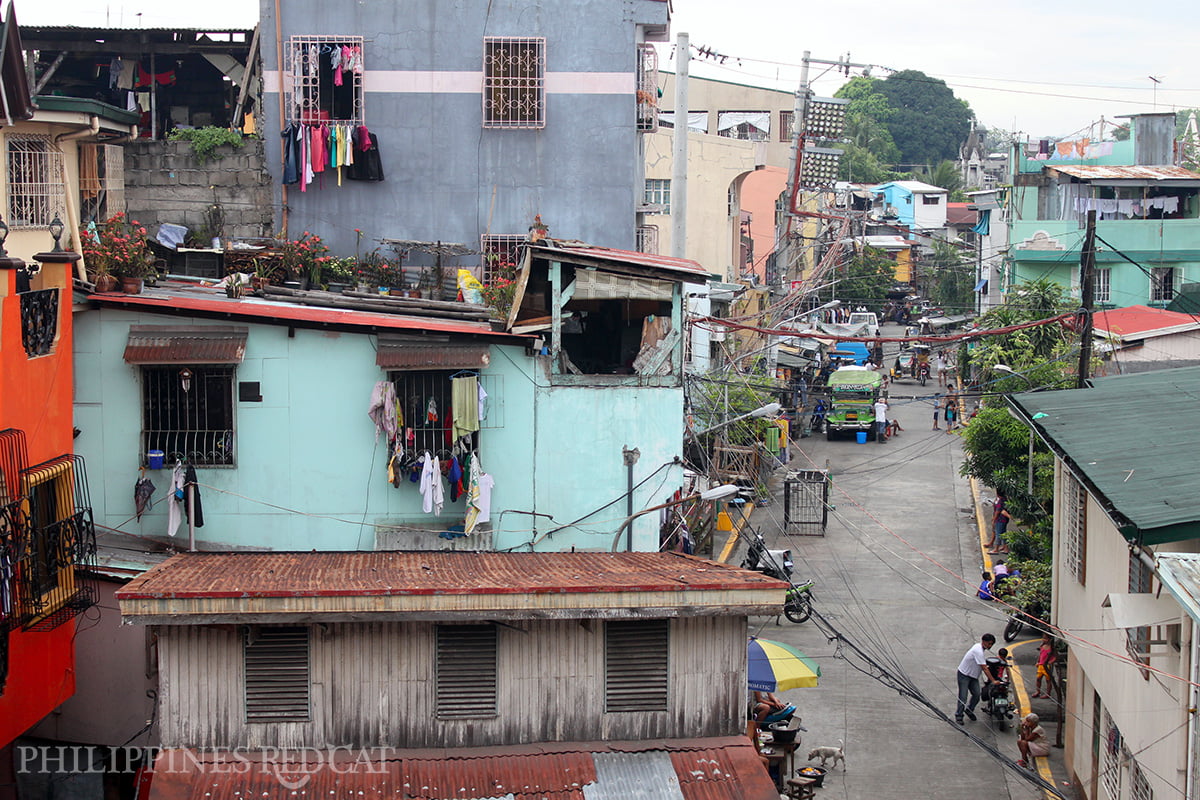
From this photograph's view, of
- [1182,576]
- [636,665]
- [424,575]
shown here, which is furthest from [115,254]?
[1182,576]

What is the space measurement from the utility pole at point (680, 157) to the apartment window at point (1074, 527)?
11338 mm

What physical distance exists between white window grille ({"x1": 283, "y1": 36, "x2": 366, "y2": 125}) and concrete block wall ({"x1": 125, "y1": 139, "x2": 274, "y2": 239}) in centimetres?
105

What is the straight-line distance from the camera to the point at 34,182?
Answer: 53.5 feet

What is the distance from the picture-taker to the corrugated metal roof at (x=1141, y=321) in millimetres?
34000

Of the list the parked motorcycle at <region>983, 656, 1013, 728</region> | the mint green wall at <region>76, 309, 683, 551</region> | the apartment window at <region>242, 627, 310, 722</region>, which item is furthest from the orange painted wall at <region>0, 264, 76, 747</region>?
the parked motorcycle at <region>983, 656, 1013, 728</region>

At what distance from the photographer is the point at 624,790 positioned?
12594 mm

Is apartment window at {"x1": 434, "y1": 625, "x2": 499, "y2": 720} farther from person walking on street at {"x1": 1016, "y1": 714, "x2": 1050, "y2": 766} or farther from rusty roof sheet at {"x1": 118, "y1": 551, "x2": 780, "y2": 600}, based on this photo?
person walking on street at {"x1": 1016, "y1": 714, "x2": 1050, "y2": 766}

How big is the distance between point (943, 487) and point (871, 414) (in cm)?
700

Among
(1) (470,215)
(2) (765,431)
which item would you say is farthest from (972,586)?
(1) (470,215)

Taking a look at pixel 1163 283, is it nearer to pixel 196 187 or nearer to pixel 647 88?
pixel 647 88

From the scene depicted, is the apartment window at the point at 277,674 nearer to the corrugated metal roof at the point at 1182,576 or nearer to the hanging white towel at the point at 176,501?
the hanging white towel at the point at 176,501

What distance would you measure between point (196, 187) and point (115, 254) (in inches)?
229

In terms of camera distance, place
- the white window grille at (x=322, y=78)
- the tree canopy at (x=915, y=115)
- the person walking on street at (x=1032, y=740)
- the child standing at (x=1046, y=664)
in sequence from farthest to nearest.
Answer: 1. the tree canopy at (x=915, y=115)
2. the white window grille at (x=322, y=78)
3. the child standing at (x=1046, y=664)
4. the person walking on street at (x=1032, y=740)

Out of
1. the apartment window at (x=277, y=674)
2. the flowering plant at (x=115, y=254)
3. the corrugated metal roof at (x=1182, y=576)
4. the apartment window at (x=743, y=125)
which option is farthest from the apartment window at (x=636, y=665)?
the apartment window at (x=743, y=125)
